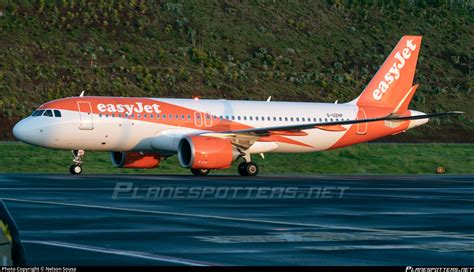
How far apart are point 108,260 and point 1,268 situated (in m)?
4.19

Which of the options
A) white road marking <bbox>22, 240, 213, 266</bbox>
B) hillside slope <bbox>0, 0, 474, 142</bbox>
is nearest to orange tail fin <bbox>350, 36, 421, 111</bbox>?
hillside slope <bbox>0, 0, 474, 142</bbox>

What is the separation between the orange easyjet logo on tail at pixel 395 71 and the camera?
167 ft

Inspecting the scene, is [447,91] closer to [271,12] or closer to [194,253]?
[271,12]

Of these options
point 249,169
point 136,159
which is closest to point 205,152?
point 249,169

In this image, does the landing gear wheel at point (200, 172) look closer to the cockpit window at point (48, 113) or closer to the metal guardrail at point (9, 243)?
the cockpit window at point (48, 113)

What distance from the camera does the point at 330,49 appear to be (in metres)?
103

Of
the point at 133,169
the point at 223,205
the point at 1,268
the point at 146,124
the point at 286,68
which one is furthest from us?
the point at 286,68

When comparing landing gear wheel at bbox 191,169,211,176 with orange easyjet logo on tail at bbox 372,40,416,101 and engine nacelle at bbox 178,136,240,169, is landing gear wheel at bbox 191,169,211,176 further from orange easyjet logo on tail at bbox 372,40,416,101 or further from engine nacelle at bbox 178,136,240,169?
orange easyjet logo on tail at bbox 372,40,416,101

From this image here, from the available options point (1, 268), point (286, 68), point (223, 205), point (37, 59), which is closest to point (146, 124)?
point (223, 205)

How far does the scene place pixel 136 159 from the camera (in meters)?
44.8

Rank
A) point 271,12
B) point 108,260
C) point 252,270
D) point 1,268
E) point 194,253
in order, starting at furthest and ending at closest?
point 271,12
point 194,253
point 108,260
point 252,270
point 1,268

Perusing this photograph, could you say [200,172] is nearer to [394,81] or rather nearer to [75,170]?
[75,170]

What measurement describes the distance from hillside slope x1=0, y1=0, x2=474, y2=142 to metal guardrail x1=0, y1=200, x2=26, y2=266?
64.7 metres

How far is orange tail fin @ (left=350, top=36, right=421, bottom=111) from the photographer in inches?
1998
